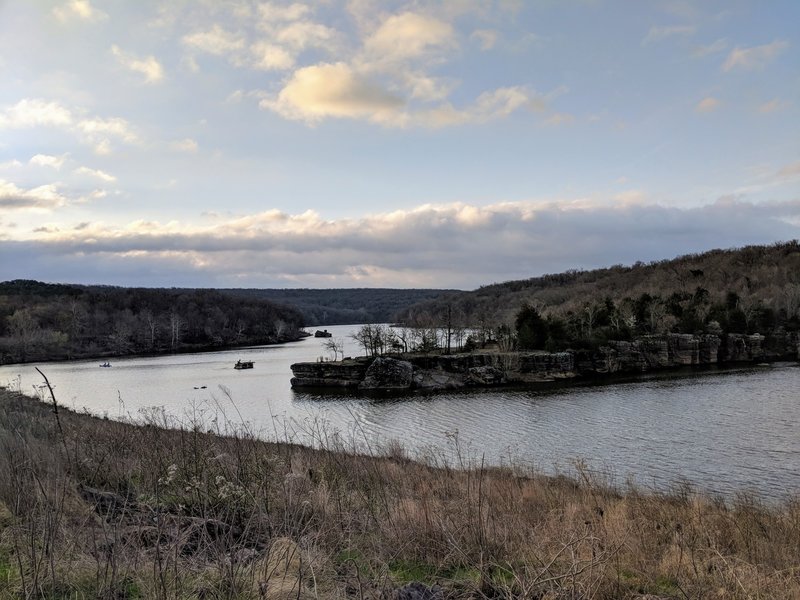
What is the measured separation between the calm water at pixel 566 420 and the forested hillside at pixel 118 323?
6198 cm

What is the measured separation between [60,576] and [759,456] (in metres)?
28.7

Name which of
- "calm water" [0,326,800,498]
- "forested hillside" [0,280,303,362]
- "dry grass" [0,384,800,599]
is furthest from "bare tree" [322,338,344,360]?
"dry grass" [0,384,800,599]

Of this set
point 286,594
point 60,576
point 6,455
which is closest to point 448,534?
point 286,594

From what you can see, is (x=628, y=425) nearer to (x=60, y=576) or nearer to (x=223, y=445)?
(x=223, y=445)

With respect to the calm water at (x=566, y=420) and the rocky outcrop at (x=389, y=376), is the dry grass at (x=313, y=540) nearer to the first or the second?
the calm water at (x=566, y=420)

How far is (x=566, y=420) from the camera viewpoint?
38.3 metres

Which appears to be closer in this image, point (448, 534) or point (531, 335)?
point (448, 534)

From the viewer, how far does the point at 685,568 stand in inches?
239

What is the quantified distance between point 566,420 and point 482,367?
31.3 metres

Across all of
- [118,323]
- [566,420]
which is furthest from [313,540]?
[118,323]

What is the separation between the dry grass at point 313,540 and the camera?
4402 mm

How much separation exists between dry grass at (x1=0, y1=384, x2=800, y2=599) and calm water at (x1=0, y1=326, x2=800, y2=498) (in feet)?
7.16

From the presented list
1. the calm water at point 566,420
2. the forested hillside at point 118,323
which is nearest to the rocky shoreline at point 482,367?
the calm water at point 566,420

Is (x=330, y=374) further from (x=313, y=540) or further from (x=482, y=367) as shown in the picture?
(x=313, y=540)
